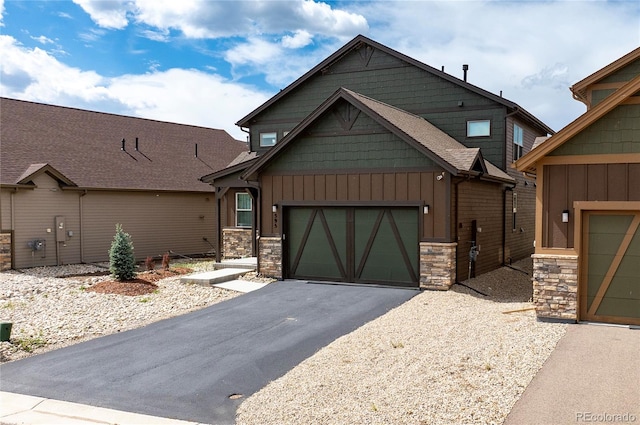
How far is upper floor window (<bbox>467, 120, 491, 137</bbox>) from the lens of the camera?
1868cm

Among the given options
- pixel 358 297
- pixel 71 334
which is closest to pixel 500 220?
pixel 358 297

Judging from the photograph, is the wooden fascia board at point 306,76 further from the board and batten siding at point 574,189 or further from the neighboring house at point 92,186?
the board and batten siding at point 574,189

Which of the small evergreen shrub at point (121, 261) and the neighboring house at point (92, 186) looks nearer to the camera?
the small evergreen shrub at point (121, 261)

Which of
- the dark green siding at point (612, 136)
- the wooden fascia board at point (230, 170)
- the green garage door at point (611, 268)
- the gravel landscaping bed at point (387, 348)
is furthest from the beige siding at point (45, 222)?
the green garage door at point (611, 268)

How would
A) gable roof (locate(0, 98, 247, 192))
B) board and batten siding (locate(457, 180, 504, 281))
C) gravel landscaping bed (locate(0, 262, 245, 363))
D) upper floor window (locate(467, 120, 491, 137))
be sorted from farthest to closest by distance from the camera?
gable roof (locate(0, 98, 247, 192)) < upper floor window (locate(467, 120, 491, 137)) < board and batten siding (locate(457, 180, 504, 281)) < gravel landscaping bed (locate(0, 262, 245, 363))

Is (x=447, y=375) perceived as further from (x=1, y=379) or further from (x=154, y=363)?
(x=1, y=379)

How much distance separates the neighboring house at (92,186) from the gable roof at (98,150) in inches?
1.9

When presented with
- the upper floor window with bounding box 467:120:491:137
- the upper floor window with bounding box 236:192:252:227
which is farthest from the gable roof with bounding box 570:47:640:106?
the upper floor window with bounding box 236:192:252:227

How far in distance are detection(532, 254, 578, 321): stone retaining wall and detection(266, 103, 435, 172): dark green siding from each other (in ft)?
15.1

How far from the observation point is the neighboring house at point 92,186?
19.5 meters

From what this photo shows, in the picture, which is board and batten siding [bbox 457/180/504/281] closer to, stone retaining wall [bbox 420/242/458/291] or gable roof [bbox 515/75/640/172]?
stone retaining wall [bbox 420/242/458/291]

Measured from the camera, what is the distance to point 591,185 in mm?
10406

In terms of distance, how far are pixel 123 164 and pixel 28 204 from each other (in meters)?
5.13

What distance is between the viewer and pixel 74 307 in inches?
511
